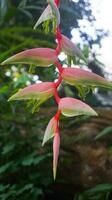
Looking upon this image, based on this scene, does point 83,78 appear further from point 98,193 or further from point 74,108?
point 98,193

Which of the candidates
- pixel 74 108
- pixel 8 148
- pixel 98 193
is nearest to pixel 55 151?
pixel 74 108

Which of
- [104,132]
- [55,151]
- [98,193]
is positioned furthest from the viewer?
[104,132]

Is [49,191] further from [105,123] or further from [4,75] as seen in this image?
[4,75]

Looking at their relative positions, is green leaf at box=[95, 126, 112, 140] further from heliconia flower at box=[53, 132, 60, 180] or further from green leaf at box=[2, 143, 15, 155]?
heliconia flower at box=[53, 132, 60, 180]

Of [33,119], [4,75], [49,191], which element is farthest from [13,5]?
[49,191]

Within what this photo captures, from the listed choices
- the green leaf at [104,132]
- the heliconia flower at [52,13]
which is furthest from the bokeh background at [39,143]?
the heliconia flower at [52,13]

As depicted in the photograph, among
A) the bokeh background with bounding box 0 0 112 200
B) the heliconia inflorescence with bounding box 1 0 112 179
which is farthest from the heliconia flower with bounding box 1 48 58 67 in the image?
the bokeh background with bounding box 0 0 112 200

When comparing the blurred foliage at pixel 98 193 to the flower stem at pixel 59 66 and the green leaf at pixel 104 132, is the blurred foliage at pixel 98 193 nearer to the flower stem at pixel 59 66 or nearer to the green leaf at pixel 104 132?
the green leaf at pixel 104 132
